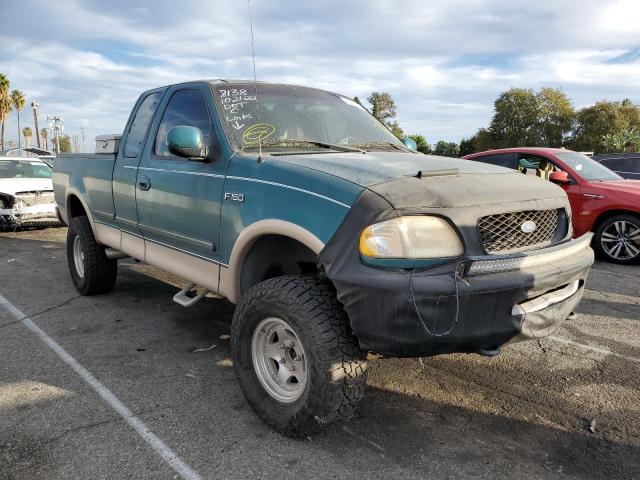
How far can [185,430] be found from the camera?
114 inches

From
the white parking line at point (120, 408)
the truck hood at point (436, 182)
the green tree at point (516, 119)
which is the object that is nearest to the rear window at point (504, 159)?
the truck hood at point (436, 182)

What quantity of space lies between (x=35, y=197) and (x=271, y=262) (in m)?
9.10

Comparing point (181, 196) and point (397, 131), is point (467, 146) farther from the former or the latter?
point (181, 196)

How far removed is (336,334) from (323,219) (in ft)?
1.85

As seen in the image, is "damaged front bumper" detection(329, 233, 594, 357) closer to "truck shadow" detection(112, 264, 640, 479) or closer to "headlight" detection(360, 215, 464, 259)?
"headlight" detection(360, 215, 464, 259)

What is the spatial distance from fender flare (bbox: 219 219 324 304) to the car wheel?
21.2ft

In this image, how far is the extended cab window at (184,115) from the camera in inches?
145

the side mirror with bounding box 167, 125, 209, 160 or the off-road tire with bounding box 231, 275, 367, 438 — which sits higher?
the side mirror with bounding box 167, 125, 209, 160

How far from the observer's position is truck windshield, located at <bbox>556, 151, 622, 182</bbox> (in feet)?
26.6

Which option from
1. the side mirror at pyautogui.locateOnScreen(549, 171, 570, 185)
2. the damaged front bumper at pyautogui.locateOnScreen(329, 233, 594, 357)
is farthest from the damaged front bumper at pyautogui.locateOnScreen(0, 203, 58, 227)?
the damaged front bumper at pyautogui.locateOnScreen(329, 233, 594, 357)

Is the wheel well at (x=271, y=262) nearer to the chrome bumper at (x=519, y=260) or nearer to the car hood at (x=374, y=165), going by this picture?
the car hood at (x=374, y=165)

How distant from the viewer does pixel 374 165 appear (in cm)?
293

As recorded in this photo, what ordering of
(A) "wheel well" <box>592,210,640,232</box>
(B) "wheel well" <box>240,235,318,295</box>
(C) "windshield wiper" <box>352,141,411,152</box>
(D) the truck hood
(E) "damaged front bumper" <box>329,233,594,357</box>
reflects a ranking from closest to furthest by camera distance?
(E) "damaged front bumper" <box>329,233,594,357</box>
(D) the truck hood
(B) "wheel well" <box>240,235,318,295</box>
(C) "windshield wiper" <box>352,141,411,152</box>
(A) "wheel well" <box>592,210,640,232</box>

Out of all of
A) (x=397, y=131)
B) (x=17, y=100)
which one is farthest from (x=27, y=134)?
(x=397, y=131)
